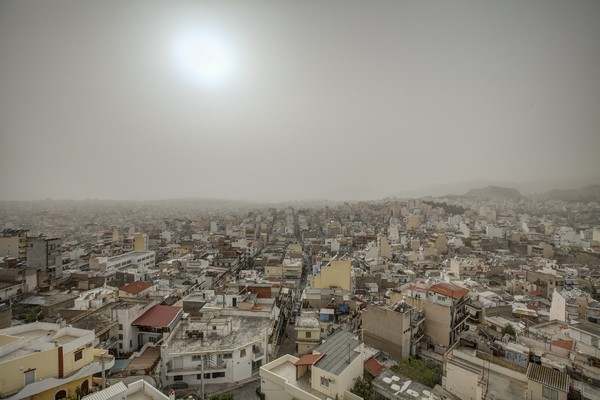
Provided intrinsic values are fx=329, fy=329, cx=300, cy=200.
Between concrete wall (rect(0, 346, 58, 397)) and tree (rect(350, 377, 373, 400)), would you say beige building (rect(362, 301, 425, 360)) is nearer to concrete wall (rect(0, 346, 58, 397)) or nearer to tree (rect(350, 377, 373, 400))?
tree (rect(350, 377, 373, 400))

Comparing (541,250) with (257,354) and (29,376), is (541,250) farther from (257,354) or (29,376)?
(29,376)

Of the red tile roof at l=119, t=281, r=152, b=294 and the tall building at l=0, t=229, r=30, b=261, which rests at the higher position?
the tall building at l=0, t=229, r=30, b=261

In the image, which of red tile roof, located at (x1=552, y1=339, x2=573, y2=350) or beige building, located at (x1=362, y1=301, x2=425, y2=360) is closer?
red tile roof, located at (x1=552, y1=339, x2=573, y2=350)

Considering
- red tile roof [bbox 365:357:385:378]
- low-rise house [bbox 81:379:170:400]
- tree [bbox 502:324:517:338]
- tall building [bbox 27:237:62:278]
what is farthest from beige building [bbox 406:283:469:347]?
tall building [bbox 27:237:62:278]

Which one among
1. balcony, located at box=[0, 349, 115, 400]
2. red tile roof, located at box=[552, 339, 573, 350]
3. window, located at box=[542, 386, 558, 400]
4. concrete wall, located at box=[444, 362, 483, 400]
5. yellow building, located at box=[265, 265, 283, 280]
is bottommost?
yellow building, located at box=[265, 265, 283, 280]

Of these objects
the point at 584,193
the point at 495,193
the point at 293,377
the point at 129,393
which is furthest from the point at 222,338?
the point at 495,193
